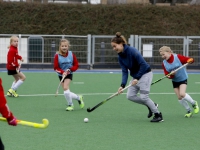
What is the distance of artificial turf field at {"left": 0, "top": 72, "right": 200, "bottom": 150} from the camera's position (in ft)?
25.0

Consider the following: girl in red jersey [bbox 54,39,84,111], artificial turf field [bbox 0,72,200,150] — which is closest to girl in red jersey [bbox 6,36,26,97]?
artificial turf field [bbox 0,72,200,150]

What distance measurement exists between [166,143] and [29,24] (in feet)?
73.5

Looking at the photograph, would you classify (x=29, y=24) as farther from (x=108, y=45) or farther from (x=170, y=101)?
(x=170, y=101)

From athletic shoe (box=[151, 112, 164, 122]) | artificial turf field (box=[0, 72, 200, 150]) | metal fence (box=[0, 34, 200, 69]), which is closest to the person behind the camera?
artificial turf field (box=[0, 72, 200, 150])

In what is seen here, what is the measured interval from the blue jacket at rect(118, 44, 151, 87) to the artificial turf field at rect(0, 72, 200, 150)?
86 centimetres

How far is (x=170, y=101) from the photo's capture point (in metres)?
12.5

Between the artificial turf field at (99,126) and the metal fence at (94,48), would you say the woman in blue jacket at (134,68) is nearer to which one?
the artificial turf field at (99,126)

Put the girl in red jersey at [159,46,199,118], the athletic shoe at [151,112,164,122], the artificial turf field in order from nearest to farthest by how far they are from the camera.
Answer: the artificial turf field, the athletic shoe at [151,112,164,122], the girl in red jersey at [159,46,199,118]

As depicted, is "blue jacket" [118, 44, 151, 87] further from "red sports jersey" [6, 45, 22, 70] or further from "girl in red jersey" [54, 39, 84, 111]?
"red sports jersey" [6, 45, 22, 70]

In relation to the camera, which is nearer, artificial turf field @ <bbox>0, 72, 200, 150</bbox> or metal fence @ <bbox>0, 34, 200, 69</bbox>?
artificial turf field @ <bbox>0, 72, 200, 150</bbox>

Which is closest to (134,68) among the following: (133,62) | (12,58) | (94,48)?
(133,62)

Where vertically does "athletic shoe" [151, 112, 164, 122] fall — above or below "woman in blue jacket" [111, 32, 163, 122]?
below

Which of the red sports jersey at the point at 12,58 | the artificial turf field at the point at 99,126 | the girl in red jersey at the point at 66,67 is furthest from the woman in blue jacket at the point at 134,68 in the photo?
the red sports jersey at the point at 12,58

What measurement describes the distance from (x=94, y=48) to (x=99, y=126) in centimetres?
1345
